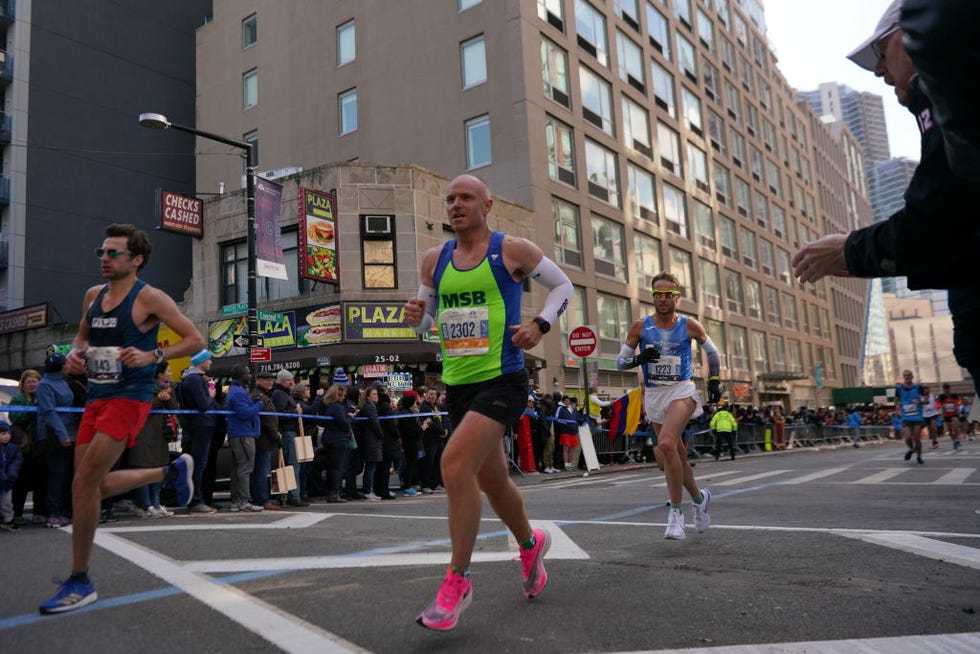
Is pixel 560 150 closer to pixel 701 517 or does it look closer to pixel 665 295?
pixel 665 295

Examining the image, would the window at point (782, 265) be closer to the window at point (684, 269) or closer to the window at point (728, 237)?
the window at point (728, 237)

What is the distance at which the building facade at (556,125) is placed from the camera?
99.7 feet

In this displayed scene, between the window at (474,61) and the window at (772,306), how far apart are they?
31863mm

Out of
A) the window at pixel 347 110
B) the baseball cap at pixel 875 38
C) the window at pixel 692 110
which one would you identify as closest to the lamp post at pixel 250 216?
the baseball cap at pixel 875 38

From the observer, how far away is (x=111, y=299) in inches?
173

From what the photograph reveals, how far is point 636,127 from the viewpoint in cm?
3872

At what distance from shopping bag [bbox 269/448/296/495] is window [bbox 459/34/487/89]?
76.8 ft

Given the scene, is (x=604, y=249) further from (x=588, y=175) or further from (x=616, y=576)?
(x=616, y=576)

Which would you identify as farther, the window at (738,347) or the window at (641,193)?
the window at (738,347)

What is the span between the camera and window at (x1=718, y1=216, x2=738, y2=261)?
4812cm

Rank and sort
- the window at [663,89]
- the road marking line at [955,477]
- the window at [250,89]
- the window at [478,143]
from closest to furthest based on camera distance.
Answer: the road marking line at [955,477] → the window at [478,143] → the window at [250,89] → the window at [663,89]

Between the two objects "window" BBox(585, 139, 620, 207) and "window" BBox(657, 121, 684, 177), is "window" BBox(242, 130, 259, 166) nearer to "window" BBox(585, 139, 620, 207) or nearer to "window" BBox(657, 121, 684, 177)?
"window" BBox(585, 139, 620, 207)

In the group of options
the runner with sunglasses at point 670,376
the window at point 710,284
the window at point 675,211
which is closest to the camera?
the runner with sunglasses at point 670,376

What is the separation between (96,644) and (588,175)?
1277 inches
